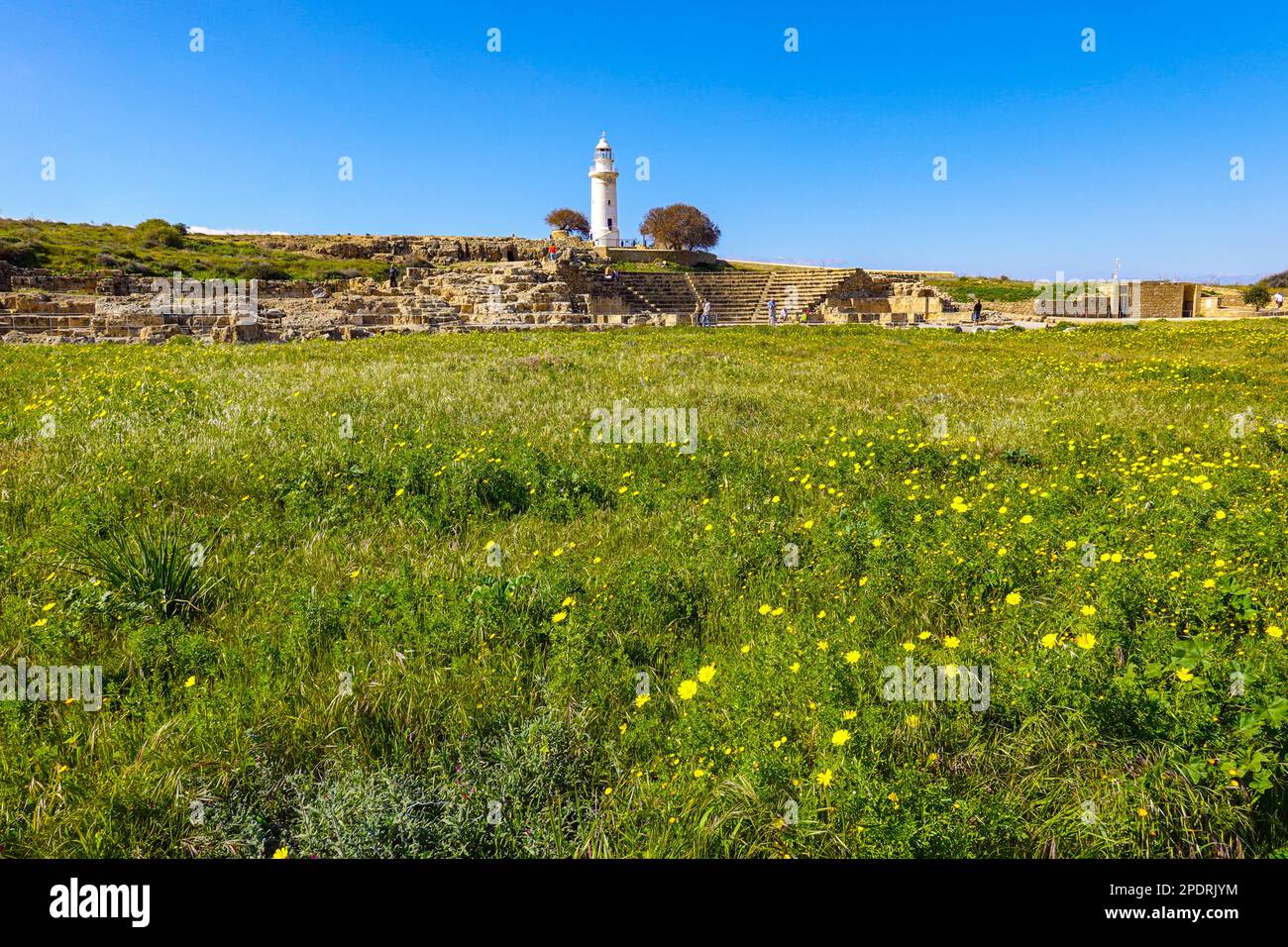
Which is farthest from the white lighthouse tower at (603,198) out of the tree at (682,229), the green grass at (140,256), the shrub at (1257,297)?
the shrub at (1257,297)

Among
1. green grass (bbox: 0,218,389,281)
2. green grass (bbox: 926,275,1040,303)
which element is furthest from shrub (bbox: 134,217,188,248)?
green grass (bbox: 926,275,1040,303)

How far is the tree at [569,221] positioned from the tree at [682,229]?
13846 millimetres

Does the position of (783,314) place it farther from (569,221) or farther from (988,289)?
(569,221)

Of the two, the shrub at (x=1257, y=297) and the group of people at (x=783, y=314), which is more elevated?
the shrub at (x=1257, y=297)

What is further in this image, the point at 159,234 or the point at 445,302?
the point at 159,234

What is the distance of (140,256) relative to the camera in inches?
2020

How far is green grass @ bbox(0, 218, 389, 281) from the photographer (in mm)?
45500

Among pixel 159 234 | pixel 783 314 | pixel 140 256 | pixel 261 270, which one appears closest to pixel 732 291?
pixel 783 314

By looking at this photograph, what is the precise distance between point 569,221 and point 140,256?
51.6 metres

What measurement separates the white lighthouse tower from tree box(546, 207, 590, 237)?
31.9 feet

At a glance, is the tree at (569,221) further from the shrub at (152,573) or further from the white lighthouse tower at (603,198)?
the shrub at (152,573)

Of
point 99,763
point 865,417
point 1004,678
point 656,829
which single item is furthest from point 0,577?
point 865,417

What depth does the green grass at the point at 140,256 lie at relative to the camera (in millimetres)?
45500
